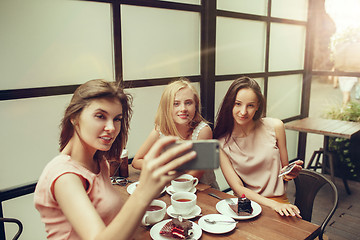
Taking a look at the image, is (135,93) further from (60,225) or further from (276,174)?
(60,225)

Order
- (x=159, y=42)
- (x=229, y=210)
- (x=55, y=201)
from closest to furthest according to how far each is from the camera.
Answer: (x=55, y=201) → (x=229, y=210) → (x=159, y=42)

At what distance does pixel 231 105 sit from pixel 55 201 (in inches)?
54.7

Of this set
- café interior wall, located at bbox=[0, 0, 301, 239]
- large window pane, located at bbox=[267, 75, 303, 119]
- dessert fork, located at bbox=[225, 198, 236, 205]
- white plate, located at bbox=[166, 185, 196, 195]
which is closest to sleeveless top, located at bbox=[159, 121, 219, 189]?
white plate, located at bbox=[166, 185, 196, 195]

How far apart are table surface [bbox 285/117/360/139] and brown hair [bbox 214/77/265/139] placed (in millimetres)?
1627

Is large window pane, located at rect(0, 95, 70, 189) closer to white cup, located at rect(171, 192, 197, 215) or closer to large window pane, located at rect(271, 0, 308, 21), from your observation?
white cup, located at rect(171, 192, 197, 215)

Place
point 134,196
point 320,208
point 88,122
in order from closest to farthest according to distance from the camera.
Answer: point 134,196 < point 88,122 < point 320,208

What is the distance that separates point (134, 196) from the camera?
80 centimetres

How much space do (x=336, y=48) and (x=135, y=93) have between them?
11.4ft

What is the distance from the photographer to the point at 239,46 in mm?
3588

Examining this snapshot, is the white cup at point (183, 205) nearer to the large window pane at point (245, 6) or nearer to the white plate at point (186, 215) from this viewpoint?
the white plate at point (186, 215)

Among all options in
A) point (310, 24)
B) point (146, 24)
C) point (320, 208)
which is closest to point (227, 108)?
point (146, 24)

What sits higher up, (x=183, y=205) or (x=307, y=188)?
(x=183, y=205)

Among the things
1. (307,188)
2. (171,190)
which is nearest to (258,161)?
(307,188)

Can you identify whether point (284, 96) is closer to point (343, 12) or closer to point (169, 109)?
point (343, 12)
